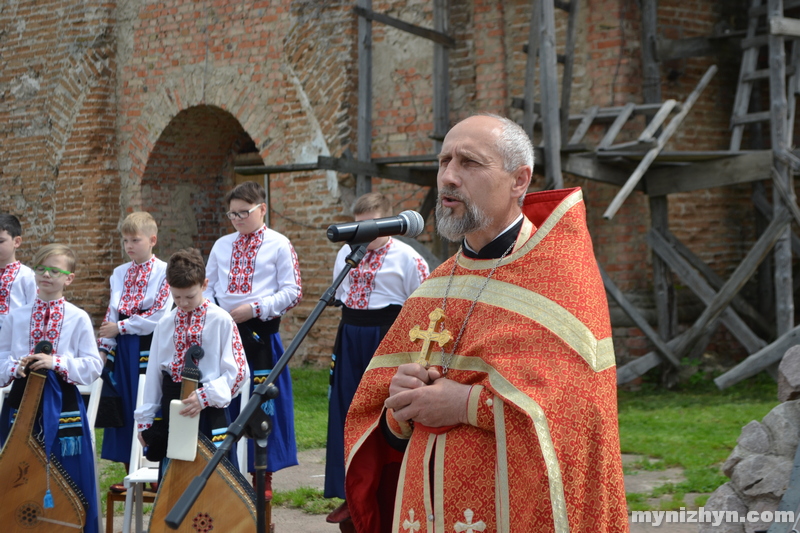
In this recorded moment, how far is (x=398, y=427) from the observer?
2.78 m

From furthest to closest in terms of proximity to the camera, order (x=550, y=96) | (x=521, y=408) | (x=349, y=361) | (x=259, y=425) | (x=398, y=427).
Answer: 1. (x=550, y=96)
2. (x=349, y=361)
3. (x=398, y=427)
4. (x=259, y=425)
5. (x=521, y=408)

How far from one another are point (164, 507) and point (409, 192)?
19.5 feet

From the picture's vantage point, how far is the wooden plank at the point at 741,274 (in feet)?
26.3

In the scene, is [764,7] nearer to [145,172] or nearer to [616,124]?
[616,124]

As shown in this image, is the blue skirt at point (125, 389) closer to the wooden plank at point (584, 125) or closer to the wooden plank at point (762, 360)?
the wooden plank at point (584, 125)

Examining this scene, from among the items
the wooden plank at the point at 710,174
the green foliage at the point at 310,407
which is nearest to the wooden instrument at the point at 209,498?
the green foliage at the point at 310,407

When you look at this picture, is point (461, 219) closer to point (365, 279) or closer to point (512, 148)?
point (512, 148)

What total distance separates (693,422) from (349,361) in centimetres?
322

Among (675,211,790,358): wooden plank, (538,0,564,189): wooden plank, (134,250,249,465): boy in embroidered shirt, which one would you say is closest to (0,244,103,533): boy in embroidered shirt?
(134,250,249,465): boy in embroidered shirt

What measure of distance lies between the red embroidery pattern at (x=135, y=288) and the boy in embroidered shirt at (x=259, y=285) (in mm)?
454

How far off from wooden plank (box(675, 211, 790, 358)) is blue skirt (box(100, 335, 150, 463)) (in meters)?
5.07

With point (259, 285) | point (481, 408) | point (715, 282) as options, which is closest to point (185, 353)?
point (259, 285)

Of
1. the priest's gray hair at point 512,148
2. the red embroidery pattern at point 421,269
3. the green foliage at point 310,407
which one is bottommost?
the green foliage at point 310,407

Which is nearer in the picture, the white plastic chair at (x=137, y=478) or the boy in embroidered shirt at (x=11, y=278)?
the white plastic chair at (x=137, y=478)
